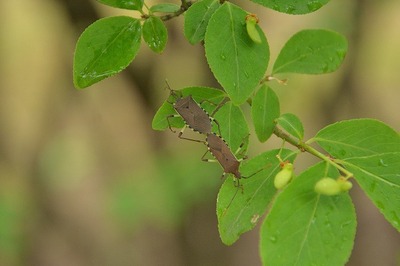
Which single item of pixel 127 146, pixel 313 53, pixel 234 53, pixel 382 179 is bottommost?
pixel 127 146

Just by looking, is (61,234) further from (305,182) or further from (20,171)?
(305,182)

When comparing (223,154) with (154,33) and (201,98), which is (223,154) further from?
(154,33)

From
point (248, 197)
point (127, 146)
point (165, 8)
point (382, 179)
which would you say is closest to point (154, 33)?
point (165, 8)

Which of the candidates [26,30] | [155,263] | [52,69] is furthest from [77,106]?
[155,263]

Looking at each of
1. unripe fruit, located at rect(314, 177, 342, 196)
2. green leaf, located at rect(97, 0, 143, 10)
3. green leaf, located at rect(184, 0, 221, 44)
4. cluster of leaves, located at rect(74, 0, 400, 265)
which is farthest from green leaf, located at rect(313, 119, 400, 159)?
green leaf, located at rect(97, 0, 143, 10)

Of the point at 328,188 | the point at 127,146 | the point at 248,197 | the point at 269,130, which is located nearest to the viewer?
the point at 328,188

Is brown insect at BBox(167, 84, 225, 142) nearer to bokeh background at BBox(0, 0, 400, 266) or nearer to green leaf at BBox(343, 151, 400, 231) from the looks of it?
green leaf at BBox(343, 151, 400, 231)

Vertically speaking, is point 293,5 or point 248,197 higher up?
point 293,5
